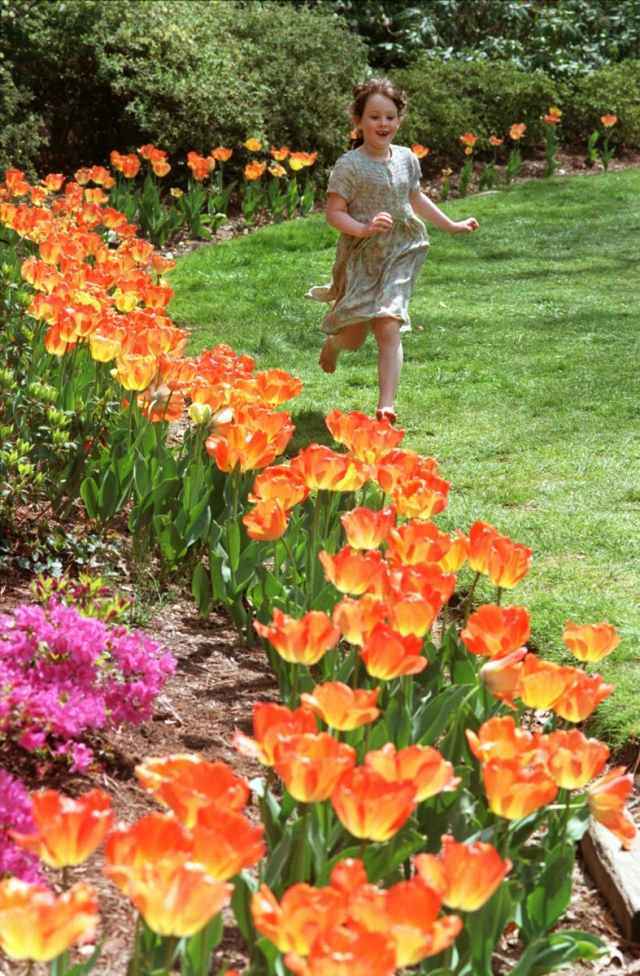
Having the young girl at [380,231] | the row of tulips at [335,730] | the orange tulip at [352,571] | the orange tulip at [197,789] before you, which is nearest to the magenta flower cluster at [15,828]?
the row of tulips at [335,730]

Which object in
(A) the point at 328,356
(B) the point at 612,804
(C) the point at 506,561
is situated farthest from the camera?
(A) the point at 328,356

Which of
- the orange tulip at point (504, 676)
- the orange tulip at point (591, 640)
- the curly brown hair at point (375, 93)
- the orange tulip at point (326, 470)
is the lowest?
the orange tulip at point (504, 676)

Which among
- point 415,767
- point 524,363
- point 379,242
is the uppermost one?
point 379,242

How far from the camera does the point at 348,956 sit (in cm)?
147

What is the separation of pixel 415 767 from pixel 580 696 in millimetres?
444

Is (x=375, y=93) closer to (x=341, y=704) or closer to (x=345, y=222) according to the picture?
(x=345, y=222)

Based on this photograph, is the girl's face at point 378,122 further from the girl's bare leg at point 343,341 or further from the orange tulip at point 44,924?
the orange tulip at point 44,924

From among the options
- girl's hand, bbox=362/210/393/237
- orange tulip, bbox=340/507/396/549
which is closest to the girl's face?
girl's hand, bbox=362/210/393/237

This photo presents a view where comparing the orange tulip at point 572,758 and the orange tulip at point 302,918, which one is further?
the orange tulip at point 572,758

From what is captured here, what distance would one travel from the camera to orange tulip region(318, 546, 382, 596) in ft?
8.43

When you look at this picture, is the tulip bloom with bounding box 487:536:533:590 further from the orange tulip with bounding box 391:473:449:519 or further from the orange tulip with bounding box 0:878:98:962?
the orange tulip with bounding box 0:878:98:962

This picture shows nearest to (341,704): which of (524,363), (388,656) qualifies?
(388,656)

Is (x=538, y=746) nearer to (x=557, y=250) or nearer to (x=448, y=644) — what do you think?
(x=448, y=644)

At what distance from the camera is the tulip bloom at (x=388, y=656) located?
2250mm
